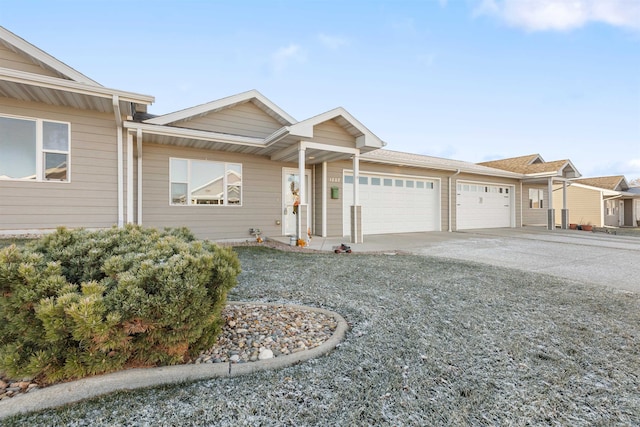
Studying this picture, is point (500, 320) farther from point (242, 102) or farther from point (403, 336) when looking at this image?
point (242, 102)

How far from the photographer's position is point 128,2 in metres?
7.48

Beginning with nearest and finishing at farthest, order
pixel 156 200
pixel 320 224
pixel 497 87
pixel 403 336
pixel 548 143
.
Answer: pixel 403 336
pixel 156 200
pixel 320 224
pixel 497 87
pixel 548 143

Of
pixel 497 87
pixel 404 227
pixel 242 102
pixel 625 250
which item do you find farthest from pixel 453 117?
pixel 242 102

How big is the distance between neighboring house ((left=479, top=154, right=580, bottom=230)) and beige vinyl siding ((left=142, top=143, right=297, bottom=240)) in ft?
42.4

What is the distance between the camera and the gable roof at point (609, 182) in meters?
20.7

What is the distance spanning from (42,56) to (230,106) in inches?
158

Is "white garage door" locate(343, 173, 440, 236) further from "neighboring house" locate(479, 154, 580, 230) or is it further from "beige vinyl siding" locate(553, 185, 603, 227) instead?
"beige vinyl siding" locate(553, 185, 603, 227)

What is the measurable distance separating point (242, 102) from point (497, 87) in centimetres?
980

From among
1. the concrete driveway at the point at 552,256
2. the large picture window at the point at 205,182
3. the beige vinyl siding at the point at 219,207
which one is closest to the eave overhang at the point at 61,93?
Result: the beige vinyl siding at the point at 219,207

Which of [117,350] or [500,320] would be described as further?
[500,320]

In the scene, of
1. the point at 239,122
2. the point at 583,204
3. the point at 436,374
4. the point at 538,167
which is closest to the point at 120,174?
the point at 239,122

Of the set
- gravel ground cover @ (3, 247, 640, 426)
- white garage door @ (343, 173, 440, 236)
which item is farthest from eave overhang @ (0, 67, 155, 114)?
white garage door @ (343, 173, 440, 236)

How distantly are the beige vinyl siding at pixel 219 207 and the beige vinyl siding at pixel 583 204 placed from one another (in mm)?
21095

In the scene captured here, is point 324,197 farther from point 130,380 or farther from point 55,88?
point 130,380
